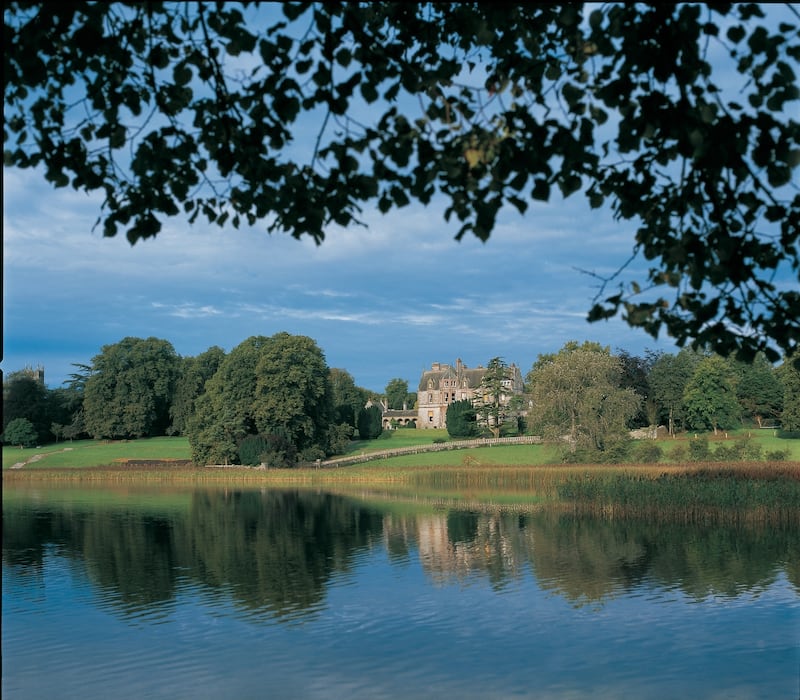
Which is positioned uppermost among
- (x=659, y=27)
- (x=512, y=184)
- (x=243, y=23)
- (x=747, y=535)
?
(x=243, y=23)

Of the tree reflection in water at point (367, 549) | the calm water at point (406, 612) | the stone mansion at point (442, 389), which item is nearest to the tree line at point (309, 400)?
the stone mansion at point (442, 389)

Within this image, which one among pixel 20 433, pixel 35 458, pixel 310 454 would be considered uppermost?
pixel 20 433

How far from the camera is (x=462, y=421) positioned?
265 feet

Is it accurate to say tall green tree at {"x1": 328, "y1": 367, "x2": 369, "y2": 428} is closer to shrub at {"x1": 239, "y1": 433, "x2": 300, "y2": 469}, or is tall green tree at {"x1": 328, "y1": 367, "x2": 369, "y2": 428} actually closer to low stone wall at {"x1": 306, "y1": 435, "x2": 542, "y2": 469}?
low stone wall at {"x1": 306, "y1": 435, "x2": 542, "y2": 469}

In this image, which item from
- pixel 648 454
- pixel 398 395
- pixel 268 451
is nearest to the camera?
pixel 648 454

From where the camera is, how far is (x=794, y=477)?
29531 mm

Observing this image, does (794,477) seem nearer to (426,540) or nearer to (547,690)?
(426,540)

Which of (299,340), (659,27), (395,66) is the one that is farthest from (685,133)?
(299,340)

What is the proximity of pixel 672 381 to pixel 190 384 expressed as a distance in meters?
43.5

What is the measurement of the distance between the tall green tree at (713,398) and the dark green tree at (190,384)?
138 ft

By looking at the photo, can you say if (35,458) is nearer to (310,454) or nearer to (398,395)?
(310,454)

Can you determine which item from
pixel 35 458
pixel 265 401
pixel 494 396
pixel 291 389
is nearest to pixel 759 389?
pixel 494 396

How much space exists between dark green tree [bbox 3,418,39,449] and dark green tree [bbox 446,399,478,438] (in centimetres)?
3760

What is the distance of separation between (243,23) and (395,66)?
1.12 m
